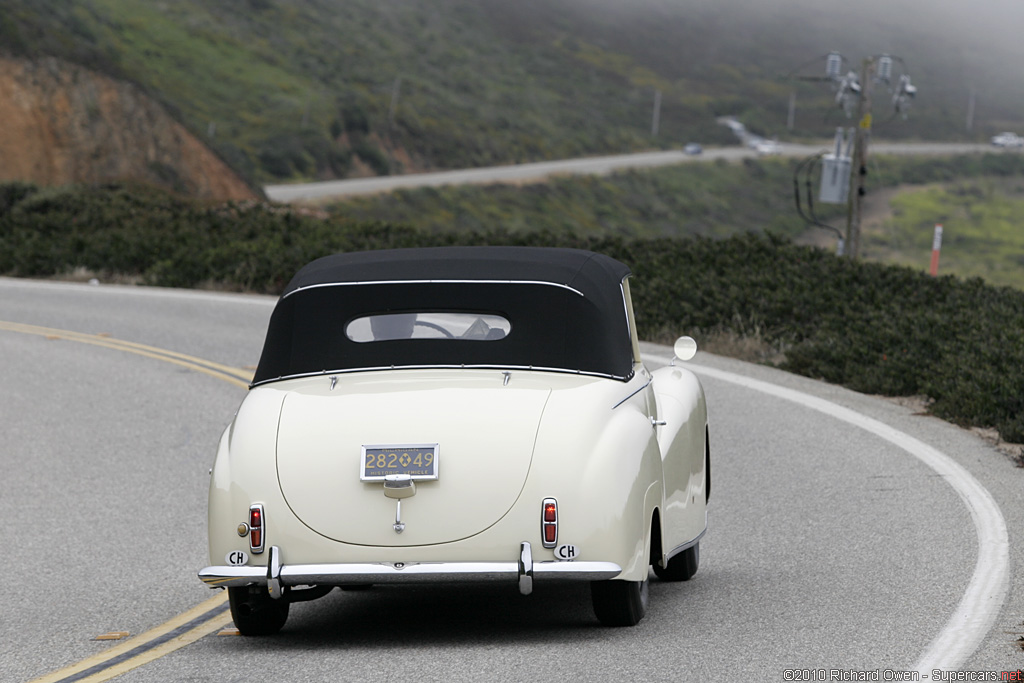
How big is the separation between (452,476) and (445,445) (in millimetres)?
134

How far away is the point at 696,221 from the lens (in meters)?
71.8

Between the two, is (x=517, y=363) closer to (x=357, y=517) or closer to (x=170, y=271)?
(x=357, y=517)

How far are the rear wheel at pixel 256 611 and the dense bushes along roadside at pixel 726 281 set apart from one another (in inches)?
278

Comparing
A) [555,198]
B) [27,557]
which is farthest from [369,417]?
[555,198]

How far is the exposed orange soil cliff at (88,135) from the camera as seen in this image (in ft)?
131

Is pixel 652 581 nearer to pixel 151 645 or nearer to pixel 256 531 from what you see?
pixel 256 531

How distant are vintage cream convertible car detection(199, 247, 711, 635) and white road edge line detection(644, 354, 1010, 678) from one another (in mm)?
1247

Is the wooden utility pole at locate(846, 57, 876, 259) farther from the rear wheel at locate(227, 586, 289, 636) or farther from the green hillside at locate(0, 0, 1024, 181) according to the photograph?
the rear wheel at locate(227, 586, 289, 636)

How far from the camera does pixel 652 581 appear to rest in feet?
23.6

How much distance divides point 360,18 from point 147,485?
305ft

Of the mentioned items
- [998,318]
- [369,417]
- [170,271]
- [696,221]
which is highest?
[369,417]

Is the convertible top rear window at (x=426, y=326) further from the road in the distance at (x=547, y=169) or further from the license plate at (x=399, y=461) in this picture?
the road in the distance at (x=547, y=169)

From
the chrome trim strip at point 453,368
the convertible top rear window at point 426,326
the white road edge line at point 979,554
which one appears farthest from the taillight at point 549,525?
the white road edge line at point 979,554

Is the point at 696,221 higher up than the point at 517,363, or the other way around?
the point at 517,363
